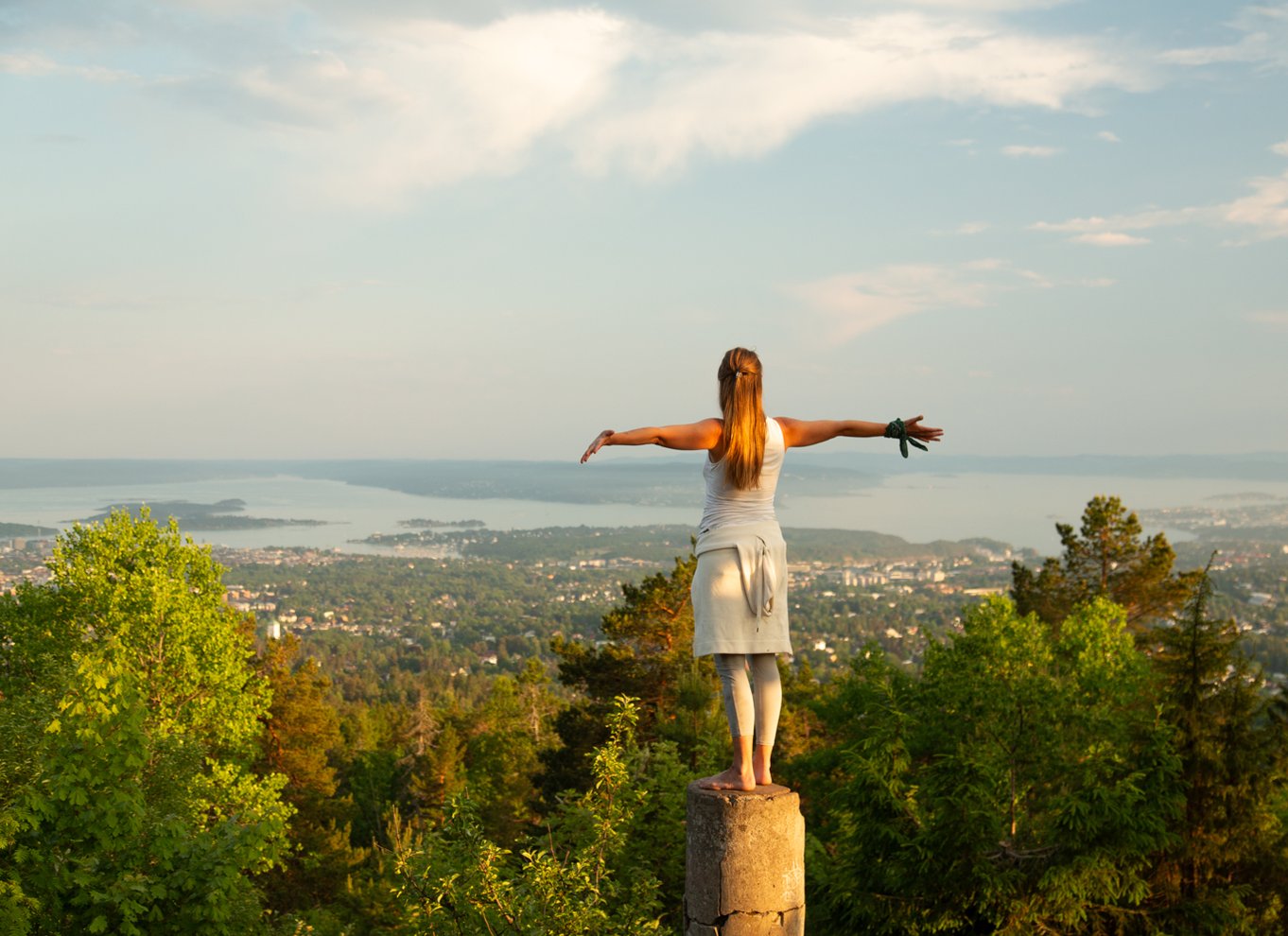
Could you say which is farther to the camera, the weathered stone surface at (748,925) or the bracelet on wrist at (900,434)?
the bracelet on wrist at (900,434)

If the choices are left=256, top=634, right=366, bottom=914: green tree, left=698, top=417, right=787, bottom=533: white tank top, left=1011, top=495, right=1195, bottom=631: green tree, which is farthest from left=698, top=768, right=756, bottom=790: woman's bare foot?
left=1011, top=495, right=1195, bottom=631: green tree

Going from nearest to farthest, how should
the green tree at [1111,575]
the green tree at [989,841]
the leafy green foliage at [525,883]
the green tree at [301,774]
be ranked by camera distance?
the leafy green foliage at [525,883]
the green tree at [989,841]
the green tree at [301,774]
the green tree at [1111,575]

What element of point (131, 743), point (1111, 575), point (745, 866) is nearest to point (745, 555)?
point (745, 866)

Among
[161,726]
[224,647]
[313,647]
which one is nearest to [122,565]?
[224,647]

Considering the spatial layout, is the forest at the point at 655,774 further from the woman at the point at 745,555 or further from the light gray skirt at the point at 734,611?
the light gray skirt at the point at 734,611

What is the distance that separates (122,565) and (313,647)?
93622 millimetres

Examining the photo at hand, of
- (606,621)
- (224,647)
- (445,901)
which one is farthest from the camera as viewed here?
(606,621)

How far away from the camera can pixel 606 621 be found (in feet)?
81.9

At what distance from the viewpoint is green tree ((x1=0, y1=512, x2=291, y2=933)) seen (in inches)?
487

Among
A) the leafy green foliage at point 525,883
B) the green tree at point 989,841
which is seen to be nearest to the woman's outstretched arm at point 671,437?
the leafy green foliage at point 525,883

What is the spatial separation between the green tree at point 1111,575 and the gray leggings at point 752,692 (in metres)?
27.7

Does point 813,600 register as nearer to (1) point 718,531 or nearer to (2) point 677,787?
(2) point 677,787

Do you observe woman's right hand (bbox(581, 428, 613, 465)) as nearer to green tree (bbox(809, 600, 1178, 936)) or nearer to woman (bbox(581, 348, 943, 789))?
woman (bbox(581, 348, 943, 789))

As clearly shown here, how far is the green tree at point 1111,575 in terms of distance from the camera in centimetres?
3134
